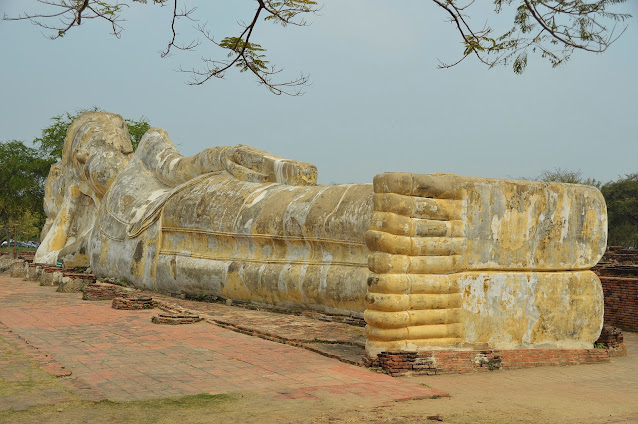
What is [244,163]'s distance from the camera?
13.1 meters

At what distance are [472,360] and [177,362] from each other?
2.74 m

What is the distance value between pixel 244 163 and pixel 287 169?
103 centimetres

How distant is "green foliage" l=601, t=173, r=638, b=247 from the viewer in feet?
111

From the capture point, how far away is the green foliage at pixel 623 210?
33719mm

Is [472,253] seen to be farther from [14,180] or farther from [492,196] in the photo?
[14,180]

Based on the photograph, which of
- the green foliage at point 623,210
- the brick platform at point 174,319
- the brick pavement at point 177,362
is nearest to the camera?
the brick pavement at point 177,362

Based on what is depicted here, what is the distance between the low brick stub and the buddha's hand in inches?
217

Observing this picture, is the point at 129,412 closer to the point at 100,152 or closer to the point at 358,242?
the point at 358,242

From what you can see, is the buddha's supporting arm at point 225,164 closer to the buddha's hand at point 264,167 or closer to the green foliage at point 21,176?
the buddha's hand at point 264,167

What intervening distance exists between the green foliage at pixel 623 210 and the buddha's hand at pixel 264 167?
984 inches

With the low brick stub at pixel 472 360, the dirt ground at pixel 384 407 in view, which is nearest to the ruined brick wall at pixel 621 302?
the low brick stub at pixel 472 360

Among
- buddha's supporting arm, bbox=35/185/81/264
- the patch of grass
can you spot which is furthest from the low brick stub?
buddha's supporting arm, bbox=35/185/81/264

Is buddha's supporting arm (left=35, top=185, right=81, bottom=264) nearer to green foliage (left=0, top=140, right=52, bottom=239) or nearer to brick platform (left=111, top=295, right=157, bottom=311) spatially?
brick platform (left=111, top=295, right=157, bottom=311)

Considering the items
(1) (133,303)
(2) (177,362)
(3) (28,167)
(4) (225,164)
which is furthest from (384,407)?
(3) (28,167)
